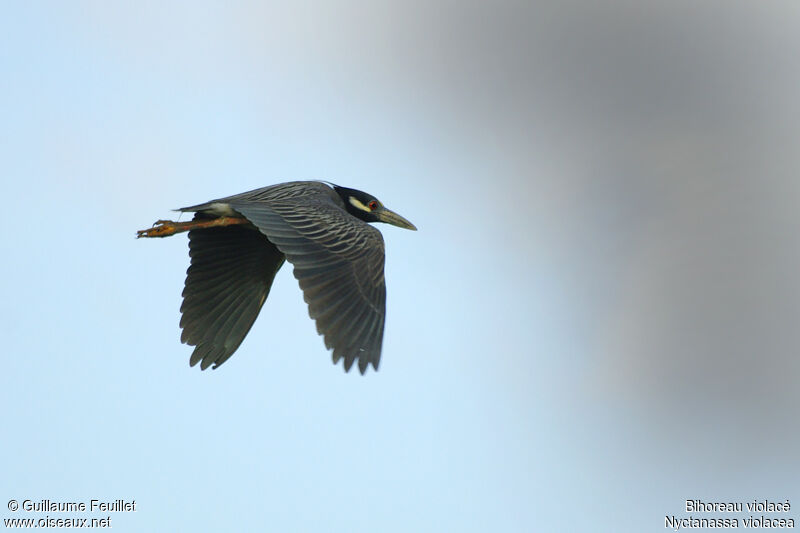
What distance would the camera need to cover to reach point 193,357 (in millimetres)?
12961

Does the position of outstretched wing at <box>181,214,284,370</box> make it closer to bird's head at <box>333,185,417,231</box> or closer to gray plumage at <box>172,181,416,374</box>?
gray plumage at <box>172,181,416,374</box>

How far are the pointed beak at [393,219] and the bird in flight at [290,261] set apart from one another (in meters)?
0.01

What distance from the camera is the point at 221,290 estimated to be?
1316 centimetres

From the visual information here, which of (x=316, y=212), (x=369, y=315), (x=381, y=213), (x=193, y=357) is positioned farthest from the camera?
(x=381, y=213)

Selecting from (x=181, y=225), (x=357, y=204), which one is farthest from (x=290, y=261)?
(x=357, y=204)

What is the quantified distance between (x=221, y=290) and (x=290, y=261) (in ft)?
8.51

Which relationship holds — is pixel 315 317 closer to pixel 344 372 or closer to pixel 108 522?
pixel 344 372

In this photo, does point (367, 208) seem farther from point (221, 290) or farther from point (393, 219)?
point (221, 290)

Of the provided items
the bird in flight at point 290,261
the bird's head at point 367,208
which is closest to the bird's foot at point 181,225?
the bird in flight at point 290,261

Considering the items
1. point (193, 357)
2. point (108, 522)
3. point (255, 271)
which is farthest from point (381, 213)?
point (108, 522)

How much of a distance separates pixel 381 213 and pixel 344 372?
15.7ft

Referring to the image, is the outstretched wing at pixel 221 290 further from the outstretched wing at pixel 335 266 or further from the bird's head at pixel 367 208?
the bird's head at pixel 367 208

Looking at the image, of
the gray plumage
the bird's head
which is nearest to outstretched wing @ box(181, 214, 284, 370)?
the gray plumage

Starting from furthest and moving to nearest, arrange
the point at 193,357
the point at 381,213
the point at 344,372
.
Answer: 1. the point at 381,213
2. the point at 193,357
3. the point at 344,372
